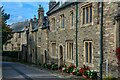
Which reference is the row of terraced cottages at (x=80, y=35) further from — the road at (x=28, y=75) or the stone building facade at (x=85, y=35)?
the road at (x=28, y=75)

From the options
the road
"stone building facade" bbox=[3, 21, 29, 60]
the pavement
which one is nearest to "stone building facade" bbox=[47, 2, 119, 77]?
the pavement

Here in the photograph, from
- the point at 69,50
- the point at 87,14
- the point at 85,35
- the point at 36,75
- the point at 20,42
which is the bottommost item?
the point at 36,75

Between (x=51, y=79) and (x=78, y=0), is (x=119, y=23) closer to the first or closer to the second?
(x=51, y=79)

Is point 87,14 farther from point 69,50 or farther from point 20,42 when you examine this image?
point 20,42

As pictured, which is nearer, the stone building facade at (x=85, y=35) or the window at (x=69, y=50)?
the stone building facade at (x=85, y=35)

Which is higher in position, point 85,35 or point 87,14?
point 87,14

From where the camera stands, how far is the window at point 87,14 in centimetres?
1953

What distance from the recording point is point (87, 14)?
795 inches

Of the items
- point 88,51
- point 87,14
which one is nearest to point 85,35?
point 88,51

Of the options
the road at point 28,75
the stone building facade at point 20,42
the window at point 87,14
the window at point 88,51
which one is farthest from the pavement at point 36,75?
the stone building facade at point 20,42

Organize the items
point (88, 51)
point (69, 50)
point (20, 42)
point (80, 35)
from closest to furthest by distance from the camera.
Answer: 1. point (88, 51)
2. point (80, 35)
3. point (69, 50)
4. point (20, 42)

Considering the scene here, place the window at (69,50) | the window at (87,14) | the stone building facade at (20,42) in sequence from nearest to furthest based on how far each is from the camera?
the window at (87,14)
the window at (69,50)
the stone building facade at (20,42)

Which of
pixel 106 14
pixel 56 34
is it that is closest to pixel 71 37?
pixel 56 34

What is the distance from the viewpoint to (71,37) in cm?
2319
